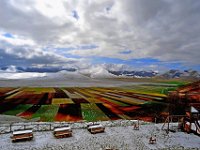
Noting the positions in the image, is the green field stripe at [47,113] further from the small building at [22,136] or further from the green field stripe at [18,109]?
the small building at [22,136]

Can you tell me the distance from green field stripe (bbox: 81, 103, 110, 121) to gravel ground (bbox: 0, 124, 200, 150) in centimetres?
1190

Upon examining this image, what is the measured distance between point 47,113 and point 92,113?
7.96m

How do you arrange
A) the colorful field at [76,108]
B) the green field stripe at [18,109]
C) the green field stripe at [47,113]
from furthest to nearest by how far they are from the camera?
the green field stripe at [18,109] → the colorful field at [76,108] → the green field stripe at [47,113]

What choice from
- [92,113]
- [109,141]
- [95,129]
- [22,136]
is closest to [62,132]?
[95,129]

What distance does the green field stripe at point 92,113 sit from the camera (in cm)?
4234

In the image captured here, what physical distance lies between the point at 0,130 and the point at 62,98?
28430 mm

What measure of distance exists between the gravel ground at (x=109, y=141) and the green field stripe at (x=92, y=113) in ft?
39.1

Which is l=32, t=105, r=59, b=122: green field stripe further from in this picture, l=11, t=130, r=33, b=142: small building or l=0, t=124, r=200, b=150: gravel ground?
l=11, t=130, r=33, b=142: small building

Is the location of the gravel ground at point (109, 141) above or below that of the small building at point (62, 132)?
below

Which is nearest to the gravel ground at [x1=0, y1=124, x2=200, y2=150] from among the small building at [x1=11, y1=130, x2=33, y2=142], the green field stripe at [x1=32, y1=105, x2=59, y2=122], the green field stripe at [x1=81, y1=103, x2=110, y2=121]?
the small building at [x1=11, y1=130, x2=33, y2=142]

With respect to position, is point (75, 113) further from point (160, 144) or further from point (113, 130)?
point (160, 144)

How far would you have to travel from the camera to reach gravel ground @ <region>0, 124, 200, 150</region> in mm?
24500

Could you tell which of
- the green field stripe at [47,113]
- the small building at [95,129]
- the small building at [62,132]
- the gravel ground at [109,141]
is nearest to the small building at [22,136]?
the gravel ground at [109,141]

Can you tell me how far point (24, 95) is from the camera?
206 feet
